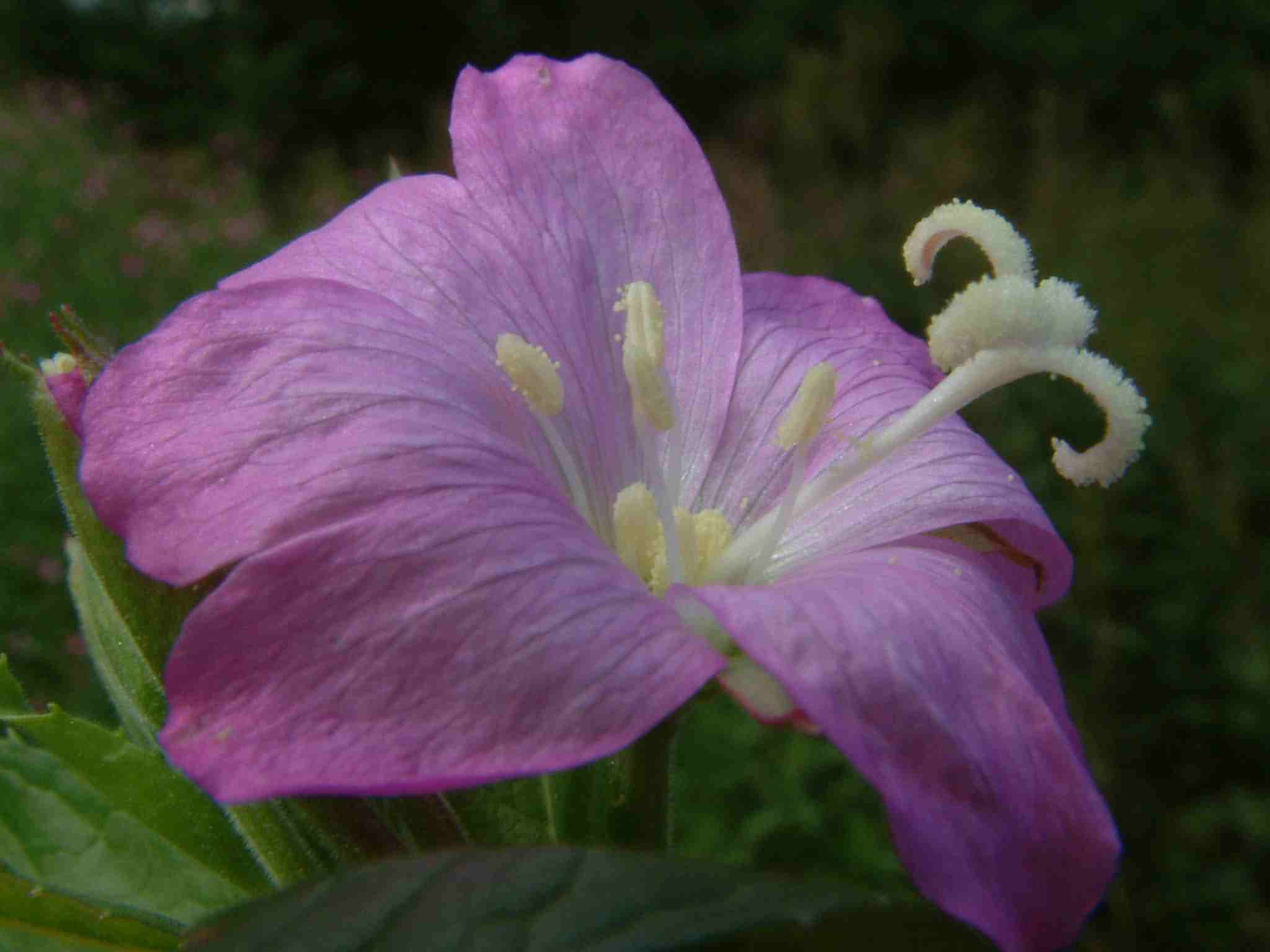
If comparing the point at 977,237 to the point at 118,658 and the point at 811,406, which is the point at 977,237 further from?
the point at 118,658

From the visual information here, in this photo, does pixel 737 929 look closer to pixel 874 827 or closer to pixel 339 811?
pixel 339 811

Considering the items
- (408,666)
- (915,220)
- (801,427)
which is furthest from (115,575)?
(915,220)

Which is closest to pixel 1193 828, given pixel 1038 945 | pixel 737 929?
pixel 1038 945

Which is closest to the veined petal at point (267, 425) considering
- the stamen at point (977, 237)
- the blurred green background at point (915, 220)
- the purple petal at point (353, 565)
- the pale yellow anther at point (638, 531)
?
the purple petal at point (353, 565)

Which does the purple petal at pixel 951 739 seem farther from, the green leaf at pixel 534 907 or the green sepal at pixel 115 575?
the green sepal at pixel 115 575

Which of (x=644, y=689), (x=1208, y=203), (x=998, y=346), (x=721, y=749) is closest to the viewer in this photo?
(x=644, y=689)

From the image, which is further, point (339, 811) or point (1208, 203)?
point (1208, 203)
